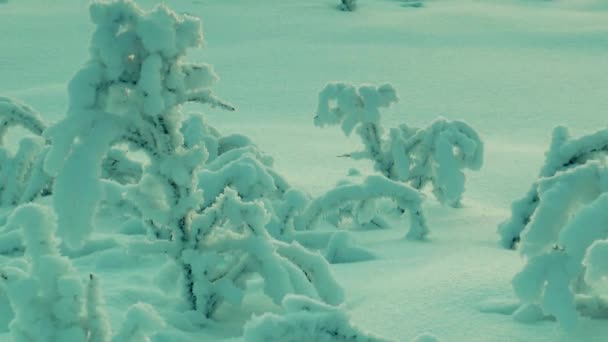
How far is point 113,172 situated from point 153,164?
2.01 meters

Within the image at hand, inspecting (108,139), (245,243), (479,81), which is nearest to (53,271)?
(108,139)

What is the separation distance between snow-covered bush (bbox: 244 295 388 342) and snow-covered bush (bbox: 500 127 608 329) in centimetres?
53

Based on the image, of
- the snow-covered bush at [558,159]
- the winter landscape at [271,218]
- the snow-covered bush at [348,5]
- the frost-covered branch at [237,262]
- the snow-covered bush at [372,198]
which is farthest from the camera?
the snow-covered bush at [348,5]

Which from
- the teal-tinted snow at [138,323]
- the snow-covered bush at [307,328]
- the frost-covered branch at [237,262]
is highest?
the snow-covered bush at [307,328]

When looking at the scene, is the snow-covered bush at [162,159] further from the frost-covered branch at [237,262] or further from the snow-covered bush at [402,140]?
the snow-covered bush at [402,140]

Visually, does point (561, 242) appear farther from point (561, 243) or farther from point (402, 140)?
point (402, 140)

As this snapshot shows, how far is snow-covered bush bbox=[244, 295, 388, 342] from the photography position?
5.04ft

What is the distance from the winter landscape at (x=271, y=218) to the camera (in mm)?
1763

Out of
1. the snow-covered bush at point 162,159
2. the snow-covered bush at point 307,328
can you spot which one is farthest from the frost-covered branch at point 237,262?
the snow-covered bush at point 307,328

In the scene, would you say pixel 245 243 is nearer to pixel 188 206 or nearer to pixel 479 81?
pixel 188 206

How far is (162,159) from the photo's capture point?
207 cm

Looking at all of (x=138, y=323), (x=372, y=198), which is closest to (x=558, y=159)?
(x=372, y=198)

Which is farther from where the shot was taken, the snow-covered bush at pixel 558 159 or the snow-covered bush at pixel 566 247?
the snow-covered bush at pixel 558 159

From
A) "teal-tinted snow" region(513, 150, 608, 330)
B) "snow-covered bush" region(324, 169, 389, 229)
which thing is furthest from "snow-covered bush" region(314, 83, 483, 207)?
"teal-tinted snow" region(513, 150, 608, 330)
